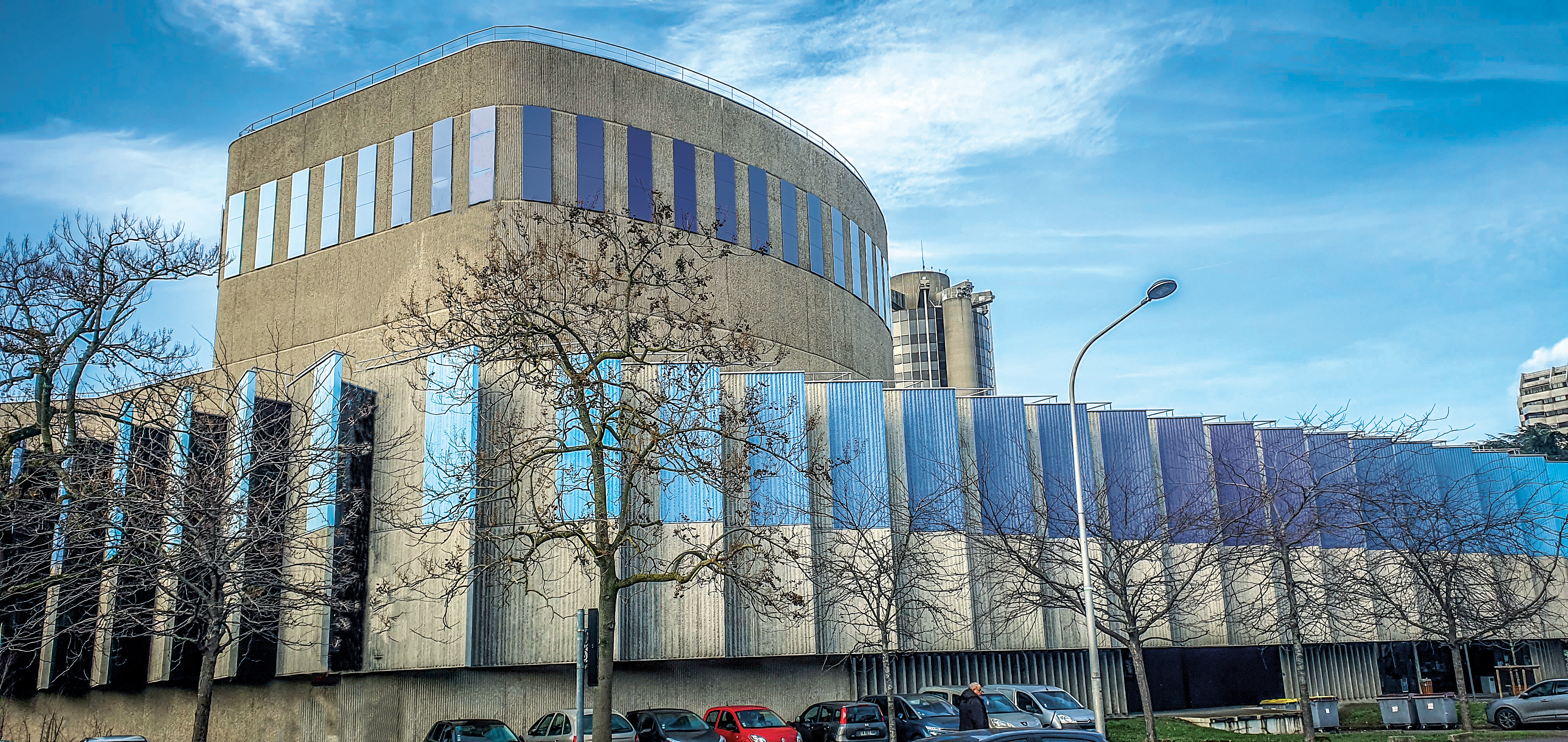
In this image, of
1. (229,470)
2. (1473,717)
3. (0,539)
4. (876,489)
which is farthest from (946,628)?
(0,539)

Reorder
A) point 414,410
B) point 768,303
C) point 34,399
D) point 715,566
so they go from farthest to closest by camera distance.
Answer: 1. point 768,303
2. point 414,410
3. point 34,399
4. point 715,566

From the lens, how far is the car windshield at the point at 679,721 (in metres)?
23.7

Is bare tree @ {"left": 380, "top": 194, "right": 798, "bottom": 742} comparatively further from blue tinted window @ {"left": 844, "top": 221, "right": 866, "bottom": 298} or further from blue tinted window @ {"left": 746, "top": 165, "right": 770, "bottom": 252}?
blue tinted window @ {"left": 844, "top": 221, "right": 866, "bottom": 298}

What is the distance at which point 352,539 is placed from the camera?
27375 mm

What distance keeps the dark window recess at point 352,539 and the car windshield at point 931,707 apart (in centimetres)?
1272

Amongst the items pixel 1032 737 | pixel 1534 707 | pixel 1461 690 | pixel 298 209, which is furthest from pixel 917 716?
pixel 298 209

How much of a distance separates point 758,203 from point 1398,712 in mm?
25082

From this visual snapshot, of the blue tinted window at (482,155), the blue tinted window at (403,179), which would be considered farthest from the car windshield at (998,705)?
the blue tinted window at (403,179)

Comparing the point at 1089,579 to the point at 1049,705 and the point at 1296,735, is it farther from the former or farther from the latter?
the point at 1296,735

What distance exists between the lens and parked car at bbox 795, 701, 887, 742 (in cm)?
2402

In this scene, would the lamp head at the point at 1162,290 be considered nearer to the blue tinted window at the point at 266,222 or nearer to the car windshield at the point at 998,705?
the car windshield at the point at 998,705

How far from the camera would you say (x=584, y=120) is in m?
37.3

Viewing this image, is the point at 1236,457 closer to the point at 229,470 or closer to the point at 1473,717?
the point at 1473,717

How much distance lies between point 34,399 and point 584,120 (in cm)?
1879
